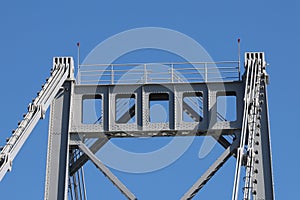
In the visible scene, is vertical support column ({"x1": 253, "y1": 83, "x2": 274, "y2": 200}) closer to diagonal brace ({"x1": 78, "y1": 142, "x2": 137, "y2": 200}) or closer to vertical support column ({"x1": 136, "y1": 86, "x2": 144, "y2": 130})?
vertical support column ({"x1": 136, "y1": 86, "x2": 144, "y2": 130})

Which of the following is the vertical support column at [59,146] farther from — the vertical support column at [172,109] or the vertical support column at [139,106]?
the vertical support column at [172,109]

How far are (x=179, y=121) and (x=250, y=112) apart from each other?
301cm

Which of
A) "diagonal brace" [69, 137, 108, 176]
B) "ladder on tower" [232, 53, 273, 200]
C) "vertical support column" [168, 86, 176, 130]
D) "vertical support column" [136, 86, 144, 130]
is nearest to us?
"ladder on tower" [232, 53, 273, 200]

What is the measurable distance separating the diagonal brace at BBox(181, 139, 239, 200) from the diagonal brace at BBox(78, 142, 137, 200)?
Answer: 2.24 meters

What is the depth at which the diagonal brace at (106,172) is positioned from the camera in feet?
172

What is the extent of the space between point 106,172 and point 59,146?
225 cm

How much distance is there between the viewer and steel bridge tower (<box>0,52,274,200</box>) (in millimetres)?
52875

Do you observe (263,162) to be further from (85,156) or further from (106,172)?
(85,156)

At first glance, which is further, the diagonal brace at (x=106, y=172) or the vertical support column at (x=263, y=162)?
the diagonal brace at (x=106, y=172)

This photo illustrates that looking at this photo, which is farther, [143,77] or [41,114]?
[143,77]

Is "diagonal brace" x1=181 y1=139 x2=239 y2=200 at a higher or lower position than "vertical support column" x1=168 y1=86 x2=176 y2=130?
lower

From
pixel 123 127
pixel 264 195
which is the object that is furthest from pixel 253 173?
pixel 123 127

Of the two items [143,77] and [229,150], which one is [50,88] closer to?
[143,77]

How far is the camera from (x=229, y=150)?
53.4 meters
